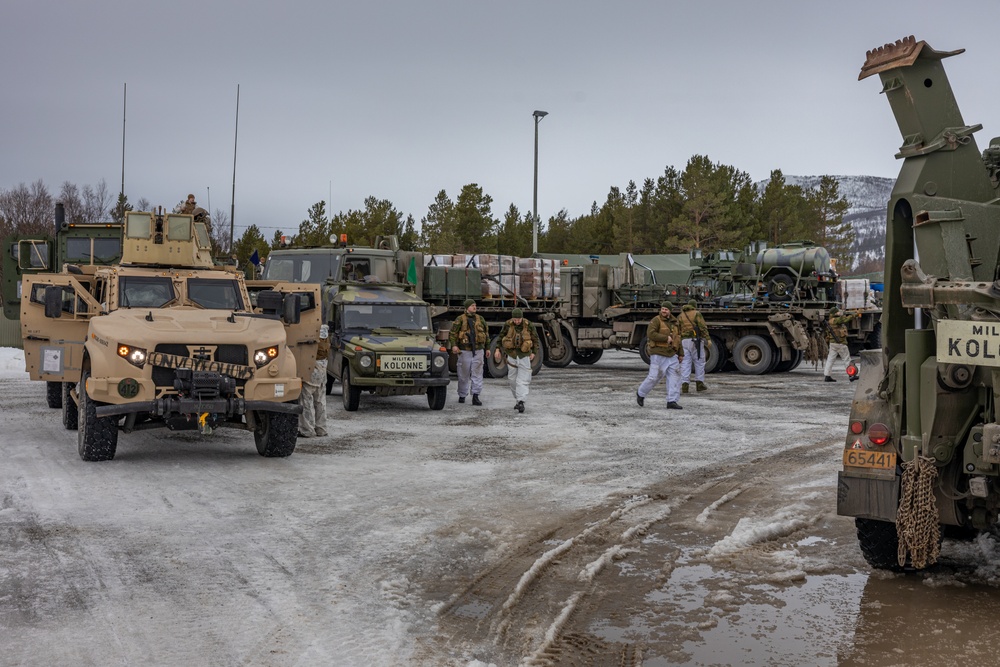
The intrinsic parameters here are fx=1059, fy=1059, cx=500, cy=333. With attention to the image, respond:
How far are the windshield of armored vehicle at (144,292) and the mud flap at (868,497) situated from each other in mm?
7718

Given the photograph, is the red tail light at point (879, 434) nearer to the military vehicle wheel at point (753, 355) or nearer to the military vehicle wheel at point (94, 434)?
the military vehicle wheel at point (94, 434)

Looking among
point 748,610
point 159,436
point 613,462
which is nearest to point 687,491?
point 613,462

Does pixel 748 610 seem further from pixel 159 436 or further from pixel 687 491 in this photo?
pixel 159 436

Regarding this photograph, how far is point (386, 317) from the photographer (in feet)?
53.0

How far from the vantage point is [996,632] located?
5234 mm

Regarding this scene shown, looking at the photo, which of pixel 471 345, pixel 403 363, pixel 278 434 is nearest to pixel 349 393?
pixel 403 363

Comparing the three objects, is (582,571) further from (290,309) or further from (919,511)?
(290,309)

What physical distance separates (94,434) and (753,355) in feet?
55.2

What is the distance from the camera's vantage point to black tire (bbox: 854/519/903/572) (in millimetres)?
6273

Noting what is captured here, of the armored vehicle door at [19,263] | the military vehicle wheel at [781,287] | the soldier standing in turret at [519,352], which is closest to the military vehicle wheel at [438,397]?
the soldier standing in turret at [519,352]

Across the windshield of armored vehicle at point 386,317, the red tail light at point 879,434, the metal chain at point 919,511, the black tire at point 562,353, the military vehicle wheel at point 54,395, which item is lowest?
the military vehicle wheel at point 54,395

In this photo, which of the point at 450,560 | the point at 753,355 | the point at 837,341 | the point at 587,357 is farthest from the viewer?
the point at 587,357

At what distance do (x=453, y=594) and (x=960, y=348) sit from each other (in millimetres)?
2970

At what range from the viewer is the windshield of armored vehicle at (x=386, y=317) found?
15.9 metres
